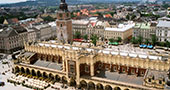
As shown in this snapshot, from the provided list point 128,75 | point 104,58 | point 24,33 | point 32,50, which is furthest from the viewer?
point 24,33

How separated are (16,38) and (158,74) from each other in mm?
85010

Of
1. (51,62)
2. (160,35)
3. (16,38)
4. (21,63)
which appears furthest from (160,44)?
(16,38)

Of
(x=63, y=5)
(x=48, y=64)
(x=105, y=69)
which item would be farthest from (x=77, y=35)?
(x=105, y=69)

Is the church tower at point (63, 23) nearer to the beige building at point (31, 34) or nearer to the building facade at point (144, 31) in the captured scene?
the beige building at point (31, 34)

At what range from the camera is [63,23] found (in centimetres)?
8700

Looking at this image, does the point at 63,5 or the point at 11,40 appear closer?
the point at 63,5

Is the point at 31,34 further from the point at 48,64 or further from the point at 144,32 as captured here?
the point at 144,32

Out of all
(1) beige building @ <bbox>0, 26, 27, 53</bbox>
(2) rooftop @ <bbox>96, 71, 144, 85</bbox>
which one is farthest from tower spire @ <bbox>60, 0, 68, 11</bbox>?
(1) beige building @ <bbox>0, 26, 27, 53</bbox>

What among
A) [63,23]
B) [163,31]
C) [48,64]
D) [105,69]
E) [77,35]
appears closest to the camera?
[105,69]

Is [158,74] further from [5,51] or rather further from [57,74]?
[5,51]

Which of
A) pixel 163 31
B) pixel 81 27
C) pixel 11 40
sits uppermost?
pixel 81 27

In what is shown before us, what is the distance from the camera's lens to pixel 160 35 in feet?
370

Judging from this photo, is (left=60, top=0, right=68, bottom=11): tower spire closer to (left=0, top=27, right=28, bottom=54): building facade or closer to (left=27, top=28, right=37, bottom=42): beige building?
(left=0, top=27, right=28, bottom=54): building facade

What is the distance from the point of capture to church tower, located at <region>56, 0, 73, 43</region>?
84.6 metres
